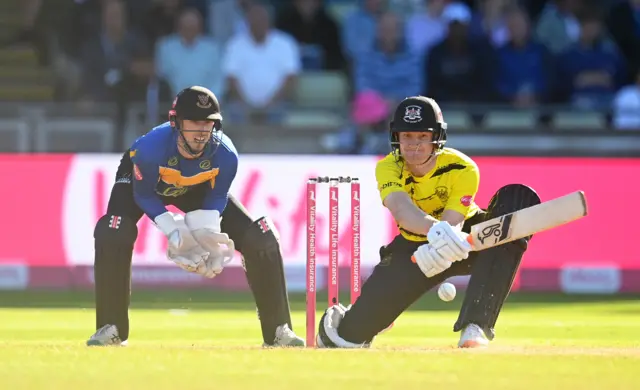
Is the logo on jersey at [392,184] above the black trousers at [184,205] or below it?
above

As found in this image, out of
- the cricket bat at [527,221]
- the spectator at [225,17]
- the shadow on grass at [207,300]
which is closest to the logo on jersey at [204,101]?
the cricket bat at [527,221]

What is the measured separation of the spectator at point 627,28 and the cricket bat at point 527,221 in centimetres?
1139

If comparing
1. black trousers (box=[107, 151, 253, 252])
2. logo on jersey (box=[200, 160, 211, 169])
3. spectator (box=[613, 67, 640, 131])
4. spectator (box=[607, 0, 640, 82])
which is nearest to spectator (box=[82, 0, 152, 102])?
spectator (box=[613, 67, 640, 131])

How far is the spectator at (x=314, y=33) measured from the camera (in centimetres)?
1833

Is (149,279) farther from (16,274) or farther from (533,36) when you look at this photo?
(533,36)

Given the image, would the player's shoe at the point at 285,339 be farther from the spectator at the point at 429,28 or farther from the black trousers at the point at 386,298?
the spectator at the point at 429,28

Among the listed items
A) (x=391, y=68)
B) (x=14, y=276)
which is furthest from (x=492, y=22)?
(x=14, y=276)

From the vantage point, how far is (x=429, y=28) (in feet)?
60.2

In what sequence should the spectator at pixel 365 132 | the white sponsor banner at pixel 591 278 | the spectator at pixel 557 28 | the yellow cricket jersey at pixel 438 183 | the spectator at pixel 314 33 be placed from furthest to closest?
the spectator at pixel 557 28, the spectator at pixel 314 33, the spectator at pixel 365 132, the white sponsor banner at pixel 591 278, the yellow cricket jersey at pixel 438 183

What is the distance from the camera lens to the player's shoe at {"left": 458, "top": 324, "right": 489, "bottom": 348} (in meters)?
8.80

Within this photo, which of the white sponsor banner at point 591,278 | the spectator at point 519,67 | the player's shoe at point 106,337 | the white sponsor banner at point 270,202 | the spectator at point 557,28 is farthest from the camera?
the spectator at point 557,28

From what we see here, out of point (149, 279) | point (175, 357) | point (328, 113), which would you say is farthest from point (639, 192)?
point (175, 357)

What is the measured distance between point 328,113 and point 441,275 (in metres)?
7.57

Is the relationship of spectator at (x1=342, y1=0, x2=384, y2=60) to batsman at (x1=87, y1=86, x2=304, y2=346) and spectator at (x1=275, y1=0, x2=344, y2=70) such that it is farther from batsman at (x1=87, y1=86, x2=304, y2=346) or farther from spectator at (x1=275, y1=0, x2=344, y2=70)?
batsman at (x1=87, y1=86, x2=304, y2=346)
